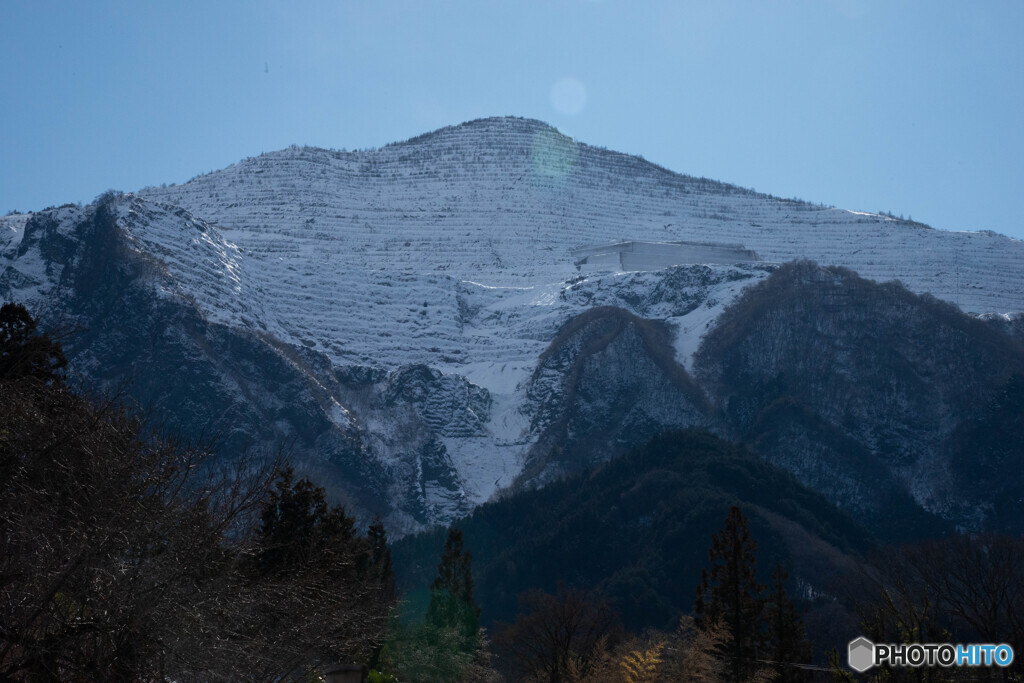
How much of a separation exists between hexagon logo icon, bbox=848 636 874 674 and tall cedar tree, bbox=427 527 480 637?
23296 millimetres

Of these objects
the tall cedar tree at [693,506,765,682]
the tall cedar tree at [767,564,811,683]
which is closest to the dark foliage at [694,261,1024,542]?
the tall cedar tree at [767,564,811,683]

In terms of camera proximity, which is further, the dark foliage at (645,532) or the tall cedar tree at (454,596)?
the dark foliage at (645,532)

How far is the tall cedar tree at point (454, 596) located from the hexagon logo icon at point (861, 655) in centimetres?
2330

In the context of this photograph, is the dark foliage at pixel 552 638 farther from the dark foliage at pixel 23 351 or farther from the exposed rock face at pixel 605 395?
the exposed rock face at pixel 605 395

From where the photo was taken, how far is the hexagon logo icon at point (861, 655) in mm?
32906

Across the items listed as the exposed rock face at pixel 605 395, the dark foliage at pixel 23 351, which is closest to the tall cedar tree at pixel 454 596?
the dark foliage at pixel 23 351

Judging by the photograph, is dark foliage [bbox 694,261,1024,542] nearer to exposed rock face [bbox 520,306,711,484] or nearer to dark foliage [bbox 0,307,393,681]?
exposed rock face [bbox 520,306,711,484]

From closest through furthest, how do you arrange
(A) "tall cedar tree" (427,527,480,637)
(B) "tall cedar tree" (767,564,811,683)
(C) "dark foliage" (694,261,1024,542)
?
(B) "tall cedar tree" (767,564,811,683) < (A) "tall cedar tree" (427,527,480,637) < (C) "dark foliage" (694,261,1024,542)

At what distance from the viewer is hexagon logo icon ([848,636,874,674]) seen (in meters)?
32.9

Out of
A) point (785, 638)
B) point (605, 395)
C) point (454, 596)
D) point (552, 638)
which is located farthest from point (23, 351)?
point (605, 395)

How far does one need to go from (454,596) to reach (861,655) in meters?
27.8

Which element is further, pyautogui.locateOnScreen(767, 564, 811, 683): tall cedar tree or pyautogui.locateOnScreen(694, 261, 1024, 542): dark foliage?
pyautogui.locateOnScreen(694, 261, 1024, 542): dark foliage

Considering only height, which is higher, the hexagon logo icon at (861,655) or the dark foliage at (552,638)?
the hexagon logo icon at (861,655)

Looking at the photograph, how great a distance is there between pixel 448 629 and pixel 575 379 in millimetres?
120002
